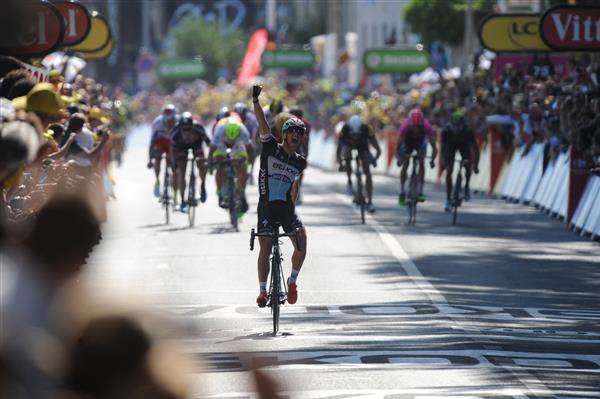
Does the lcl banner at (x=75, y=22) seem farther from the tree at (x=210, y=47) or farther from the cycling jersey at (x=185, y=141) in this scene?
the tree at (x=210, y=47)

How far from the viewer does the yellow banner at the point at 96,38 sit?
1233 inches

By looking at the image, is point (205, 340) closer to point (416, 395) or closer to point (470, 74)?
point (416, 395)

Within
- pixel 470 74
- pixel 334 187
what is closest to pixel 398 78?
pixel 470 74

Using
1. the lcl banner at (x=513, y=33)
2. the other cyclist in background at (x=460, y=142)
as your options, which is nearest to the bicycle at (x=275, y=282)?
the other cyclist in background at (x=460, y=142)

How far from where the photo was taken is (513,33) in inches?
1348

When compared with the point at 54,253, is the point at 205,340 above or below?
Answer: below

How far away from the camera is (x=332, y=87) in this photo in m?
69.2

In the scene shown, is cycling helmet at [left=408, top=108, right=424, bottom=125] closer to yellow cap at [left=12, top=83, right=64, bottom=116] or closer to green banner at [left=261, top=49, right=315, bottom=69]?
yellow cap at [left=12, top=83, right=64, bottom=116]

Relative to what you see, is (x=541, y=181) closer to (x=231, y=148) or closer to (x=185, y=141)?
(x=185, y=141)

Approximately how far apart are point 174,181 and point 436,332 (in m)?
13.8

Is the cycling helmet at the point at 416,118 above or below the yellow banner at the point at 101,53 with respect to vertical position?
below

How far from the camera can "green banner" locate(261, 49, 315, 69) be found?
257ft

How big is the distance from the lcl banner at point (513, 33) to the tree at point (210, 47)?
93.6 m

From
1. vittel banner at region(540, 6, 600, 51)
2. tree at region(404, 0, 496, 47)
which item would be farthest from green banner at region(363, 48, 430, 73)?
vittel banner at region(540, 6, 600, 51)
